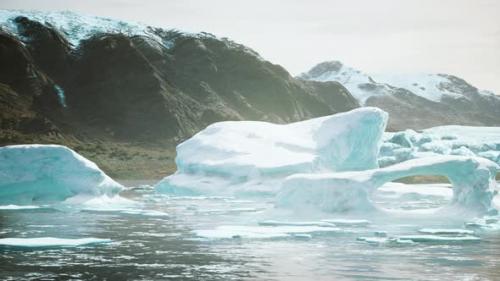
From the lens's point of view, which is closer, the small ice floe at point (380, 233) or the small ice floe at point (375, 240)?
the small ice floe at point (375, 240)

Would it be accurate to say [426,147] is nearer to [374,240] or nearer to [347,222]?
[347,222]

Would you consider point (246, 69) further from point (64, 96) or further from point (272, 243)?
point (272, 243)

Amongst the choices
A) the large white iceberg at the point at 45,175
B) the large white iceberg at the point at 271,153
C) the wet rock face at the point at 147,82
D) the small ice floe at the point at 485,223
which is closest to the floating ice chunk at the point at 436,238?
the small ice floe at the point at 485,223

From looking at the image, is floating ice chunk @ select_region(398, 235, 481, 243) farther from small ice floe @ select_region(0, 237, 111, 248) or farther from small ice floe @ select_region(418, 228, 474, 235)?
small ice floe @ select_region(0, 237, 111, 248)

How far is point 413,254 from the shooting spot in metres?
21.2

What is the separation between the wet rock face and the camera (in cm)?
14212

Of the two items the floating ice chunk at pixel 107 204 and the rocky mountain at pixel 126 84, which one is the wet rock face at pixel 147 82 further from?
the floating ice chunk at pixel 107 204

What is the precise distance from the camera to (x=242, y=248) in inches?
882

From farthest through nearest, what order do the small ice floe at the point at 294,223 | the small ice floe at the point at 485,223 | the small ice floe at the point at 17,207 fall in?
the small ice floe at the point at 17,207
the small ice floe at the point at 485,223
the small ice floe at the point at 294,223

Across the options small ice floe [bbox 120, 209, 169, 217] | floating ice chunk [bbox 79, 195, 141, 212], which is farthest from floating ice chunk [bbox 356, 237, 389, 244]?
floating ice chunk [bbox 79, 195, 141, 212]

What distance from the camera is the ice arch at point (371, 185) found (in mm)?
31078

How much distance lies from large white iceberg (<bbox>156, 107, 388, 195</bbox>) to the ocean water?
33.7 feet

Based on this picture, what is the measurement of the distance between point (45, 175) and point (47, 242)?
17527mm

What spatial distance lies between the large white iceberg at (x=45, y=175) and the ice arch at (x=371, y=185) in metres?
12.8
